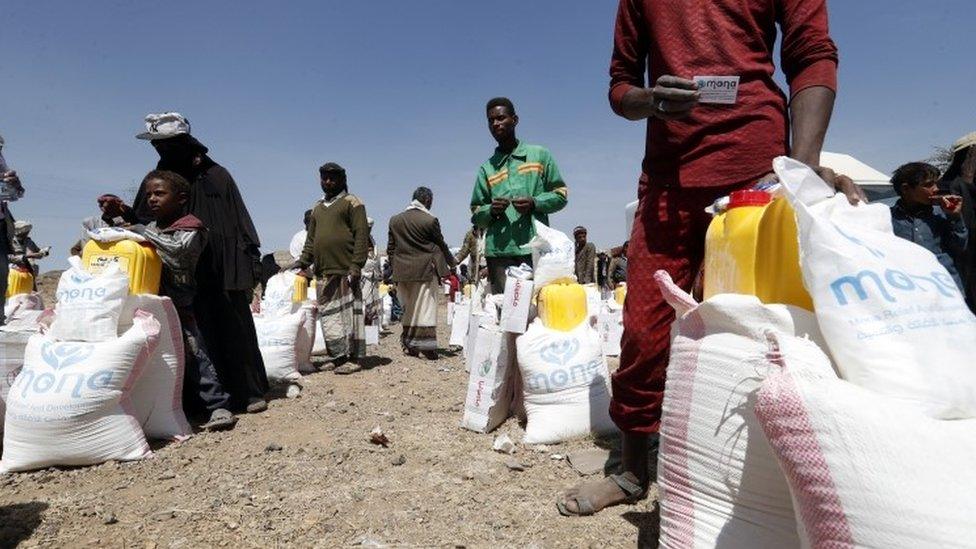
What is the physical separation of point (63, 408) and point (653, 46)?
2687 mm

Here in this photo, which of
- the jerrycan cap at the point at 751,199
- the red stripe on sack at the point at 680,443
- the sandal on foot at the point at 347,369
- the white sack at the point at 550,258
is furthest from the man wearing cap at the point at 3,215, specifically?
the jerrycan cap at the point at 751,199

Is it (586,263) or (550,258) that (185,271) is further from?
(586,263)

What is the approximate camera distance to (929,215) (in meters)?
3.68

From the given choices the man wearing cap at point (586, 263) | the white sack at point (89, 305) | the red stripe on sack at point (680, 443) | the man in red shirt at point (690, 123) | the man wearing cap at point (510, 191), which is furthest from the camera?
the man wearing cap at point (586, 263)

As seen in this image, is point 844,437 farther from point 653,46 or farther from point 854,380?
point 653,46

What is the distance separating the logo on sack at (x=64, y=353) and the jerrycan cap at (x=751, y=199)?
103 inches

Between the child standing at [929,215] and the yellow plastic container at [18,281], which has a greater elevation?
the child standing at [929,215]

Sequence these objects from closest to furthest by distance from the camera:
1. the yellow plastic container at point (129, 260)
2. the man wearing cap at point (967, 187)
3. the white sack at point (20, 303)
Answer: the yellow plastic container at point (129, 260), the man wearing cap at point (967, 187), the white sack at point (20, 303)

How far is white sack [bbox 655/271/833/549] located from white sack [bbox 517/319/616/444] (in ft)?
A: 4.52

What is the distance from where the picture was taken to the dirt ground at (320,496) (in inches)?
68.4

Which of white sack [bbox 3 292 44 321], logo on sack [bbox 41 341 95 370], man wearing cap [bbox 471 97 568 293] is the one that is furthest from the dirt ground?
white sack [bbox 3 292 44 321]

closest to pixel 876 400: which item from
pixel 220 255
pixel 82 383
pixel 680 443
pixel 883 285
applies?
pixel 883 285

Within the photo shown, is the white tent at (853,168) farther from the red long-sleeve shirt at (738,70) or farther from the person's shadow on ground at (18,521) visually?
the person's shadow on ground at (18,521)

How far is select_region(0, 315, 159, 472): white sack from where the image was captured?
2.30 meters
